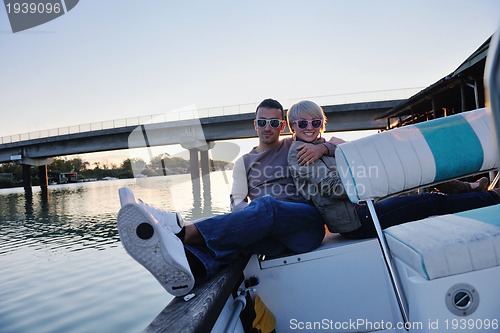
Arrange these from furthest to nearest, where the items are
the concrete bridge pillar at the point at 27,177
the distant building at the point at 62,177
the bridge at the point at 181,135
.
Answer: the distant building at the point at 62,177, the concrete bridge pillar at the point at 27,177, the bridge at the point at 181,135

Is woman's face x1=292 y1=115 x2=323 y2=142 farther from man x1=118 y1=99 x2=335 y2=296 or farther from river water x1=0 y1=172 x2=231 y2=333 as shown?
river water x1=0 y1=172 x2=231 y2=333

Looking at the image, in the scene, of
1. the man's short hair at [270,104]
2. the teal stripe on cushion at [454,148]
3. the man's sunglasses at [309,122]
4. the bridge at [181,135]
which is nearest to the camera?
the teal stripe on cushion at [454,148]

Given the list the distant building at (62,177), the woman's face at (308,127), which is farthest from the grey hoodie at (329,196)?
the distant building at (62,177)

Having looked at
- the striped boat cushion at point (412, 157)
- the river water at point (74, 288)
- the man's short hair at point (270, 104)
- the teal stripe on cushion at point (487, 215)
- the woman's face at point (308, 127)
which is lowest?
the river water at point (74, 288)

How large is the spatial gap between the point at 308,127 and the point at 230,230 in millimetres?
1097

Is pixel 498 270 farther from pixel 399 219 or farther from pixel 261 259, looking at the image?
pixel 261 259

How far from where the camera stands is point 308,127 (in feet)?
9.03

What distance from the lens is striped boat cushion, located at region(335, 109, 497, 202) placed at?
5.90 feet

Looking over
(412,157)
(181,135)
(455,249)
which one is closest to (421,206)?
(412,157)

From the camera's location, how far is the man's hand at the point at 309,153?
2.38m

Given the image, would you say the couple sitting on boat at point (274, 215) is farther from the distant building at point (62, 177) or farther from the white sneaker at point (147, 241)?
the distant building at point (62, 177)

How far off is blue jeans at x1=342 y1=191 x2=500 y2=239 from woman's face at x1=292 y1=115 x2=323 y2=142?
64cm

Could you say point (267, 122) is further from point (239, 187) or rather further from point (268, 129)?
point (239, 187)

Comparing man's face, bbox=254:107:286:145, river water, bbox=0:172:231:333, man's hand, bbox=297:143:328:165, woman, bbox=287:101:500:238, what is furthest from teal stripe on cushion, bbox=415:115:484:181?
river water, bbox=0:172:231:333
